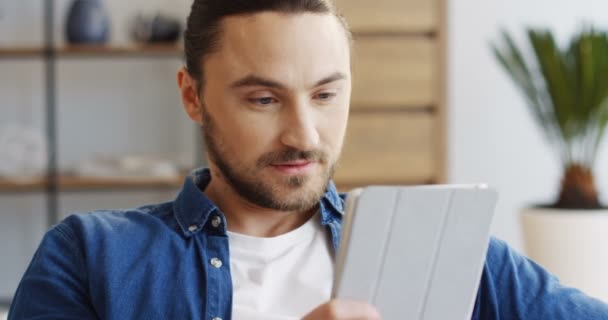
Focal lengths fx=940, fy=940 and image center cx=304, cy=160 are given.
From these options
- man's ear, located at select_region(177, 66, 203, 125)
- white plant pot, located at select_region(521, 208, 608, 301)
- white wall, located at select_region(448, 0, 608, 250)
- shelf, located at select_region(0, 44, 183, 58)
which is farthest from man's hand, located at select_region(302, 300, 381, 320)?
white wall, located at select_region(448, 0, 608, 250)

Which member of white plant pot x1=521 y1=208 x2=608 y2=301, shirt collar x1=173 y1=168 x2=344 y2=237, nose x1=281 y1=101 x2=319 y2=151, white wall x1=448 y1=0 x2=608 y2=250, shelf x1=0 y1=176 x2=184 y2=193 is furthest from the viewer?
white wall x1=448 y1=0 x2=608 y2=250

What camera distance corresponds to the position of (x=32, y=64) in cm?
427

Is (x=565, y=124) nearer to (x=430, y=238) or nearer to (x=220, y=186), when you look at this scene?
(x=220, y=186)

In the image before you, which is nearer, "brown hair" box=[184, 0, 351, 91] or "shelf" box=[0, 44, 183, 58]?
"brown hair" box=[184, 0, 351, 91]

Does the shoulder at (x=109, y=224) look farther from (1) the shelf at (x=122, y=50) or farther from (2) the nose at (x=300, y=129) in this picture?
(1) the shelf at (x=122, y=50)

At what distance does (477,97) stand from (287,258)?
322 cm

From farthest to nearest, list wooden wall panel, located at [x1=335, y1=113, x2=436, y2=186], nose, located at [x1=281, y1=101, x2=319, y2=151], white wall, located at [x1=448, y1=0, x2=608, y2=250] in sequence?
white wall, located at [x1=448, y1=0, x2=608, y2=250], wooden wall panel, located at [x1=335, y1=113, x2=436, y2=186], nose, located at [x1=281, y1=101, x2=319, y2=151]

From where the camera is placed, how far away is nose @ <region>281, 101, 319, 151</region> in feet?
4.09

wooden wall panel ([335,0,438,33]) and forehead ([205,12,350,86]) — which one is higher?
forehead ([205,12,350,86])

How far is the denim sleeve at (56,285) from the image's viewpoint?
1279 mm

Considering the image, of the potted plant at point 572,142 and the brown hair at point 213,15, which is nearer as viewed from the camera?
the brown hair at point 213,15

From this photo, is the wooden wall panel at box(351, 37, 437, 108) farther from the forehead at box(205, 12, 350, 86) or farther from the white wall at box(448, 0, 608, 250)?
the forehead at box(205, 12, 350, 86)

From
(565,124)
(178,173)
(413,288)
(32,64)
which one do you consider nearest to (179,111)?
(178,173)

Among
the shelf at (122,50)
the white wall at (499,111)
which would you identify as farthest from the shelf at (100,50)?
the white wall at (499,111)
